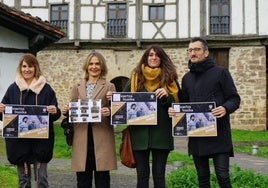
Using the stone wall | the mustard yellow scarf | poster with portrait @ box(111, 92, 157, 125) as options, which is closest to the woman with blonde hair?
poster with portrait @ box(111, 92, 157, 125)

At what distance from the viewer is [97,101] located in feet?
16.1

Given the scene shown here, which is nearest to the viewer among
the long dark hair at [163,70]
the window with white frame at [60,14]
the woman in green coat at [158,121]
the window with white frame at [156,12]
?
the woman in green coat at [158,121]

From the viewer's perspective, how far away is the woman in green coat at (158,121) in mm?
4680

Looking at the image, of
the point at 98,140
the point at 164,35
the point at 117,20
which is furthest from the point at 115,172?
the point at 117,20

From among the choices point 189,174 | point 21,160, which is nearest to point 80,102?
point 21,160

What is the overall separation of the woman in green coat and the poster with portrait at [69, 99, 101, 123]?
1.42 ft

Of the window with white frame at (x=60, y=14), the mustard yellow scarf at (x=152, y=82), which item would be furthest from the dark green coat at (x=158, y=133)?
the window with white frame at (x=60, y=14)

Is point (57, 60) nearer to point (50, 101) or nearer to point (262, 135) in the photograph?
point (262, 135)

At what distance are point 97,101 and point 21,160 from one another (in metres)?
1.10

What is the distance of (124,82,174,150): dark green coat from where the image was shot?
185 inches

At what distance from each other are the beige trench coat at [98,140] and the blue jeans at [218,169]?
1.01 m

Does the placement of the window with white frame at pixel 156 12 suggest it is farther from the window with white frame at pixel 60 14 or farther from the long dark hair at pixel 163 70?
the long dark hair at pixel 163 70

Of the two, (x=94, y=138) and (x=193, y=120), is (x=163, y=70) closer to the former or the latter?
(x=193, y=120)

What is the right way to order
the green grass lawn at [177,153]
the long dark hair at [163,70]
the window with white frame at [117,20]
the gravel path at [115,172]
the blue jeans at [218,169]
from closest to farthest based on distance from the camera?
1. the blue jeans at [218,169]
2. the long dark hair at [163,70]
3. the green grass lawn at [177,153]
4. the gravel path at [115,172]
5. the window with white frame at [117,20]
